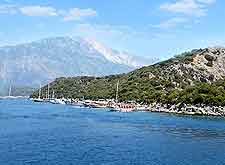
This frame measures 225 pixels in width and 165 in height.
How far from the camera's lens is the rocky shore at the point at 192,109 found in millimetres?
167125

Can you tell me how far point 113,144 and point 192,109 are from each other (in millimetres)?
90998

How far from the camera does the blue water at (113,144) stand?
7256 centimetres

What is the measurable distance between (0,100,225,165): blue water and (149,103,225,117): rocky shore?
39274 millimetres

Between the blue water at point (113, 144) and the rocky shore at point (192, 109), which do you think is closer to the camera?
the blue water at point (113, 144)

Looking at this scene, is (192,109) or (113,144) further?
(192,109)

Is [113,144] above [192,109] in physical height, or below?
below

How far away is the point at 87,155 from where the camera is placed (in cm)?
7569

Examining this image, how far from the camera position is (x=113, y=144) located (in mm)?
88250

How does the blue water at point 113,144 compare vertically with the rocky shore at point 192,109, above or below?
below

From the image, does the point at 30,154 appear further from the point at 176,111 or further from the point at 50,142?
the point at 176,111

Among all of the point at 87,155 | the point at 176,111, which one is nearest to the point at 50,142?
the point at 87,155

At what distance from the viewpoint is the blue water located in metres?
72.6

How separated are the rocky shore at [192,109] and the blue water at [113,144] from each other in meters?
39.3

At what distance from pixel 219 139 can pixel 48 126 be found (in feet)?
142
